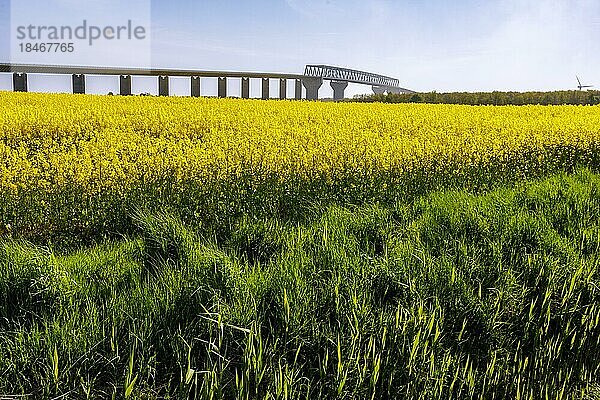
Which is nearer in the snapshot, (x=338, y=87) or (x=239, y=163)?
(x=239, y=163)

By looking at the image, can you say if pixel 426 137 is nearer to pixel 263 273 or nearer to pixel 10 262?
pixel 263 273

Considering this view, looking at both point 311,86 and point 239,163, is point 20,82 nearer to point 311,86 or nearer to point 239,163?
point 311,86

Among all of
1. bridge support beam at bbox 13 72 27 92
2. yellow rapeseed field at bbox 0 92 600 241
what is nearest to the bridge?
bridge support beam at bbox 13 72 27 92

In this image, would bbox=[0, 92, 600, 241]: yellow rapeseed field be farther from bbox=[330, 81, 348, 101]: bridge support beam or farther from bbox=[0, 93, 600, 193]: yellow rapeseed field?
bbox=[330, 81, 348, 101]: bridge support beam

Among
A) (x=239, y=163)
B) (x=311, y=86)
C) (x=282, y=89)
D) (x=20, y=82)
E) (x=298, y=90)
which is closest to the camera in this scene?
(x=239, y=163)

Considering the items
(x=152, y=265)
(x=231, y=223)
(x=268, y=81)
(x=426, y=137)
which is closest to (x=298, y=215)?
(x=231, y=223)

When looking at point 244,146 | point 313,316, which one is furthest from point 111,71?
point 313,316
